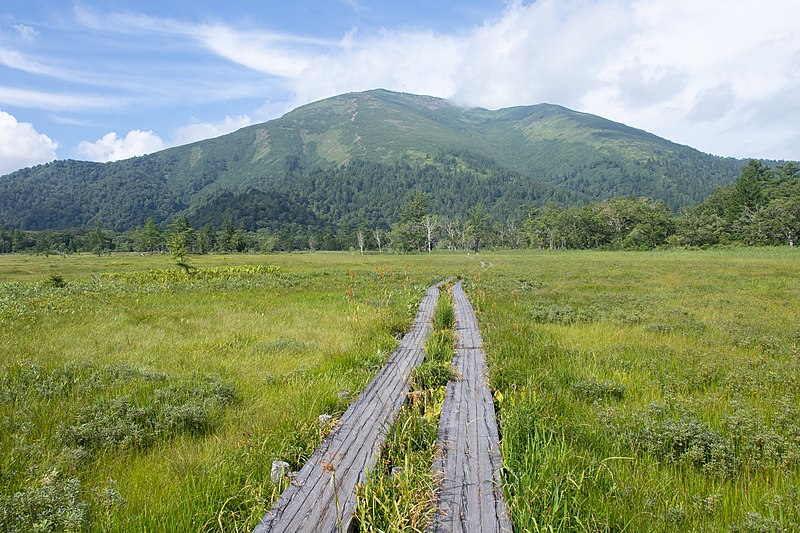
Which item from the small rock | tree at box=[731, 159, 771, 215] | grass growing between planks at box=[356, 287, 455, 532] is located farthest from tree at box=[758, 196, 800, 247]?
the small rock

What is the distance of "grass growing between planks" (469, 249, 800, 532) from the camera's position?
3.56 metres

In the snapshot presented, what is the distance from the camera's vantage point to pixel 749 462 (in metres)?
4.57

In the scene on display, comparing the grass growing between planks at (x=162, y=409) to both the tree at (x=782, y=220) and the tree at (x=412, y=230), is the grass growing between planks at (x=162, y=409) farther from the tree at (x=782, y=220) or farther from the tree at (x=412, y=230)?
the tree at (x=412, y=230)

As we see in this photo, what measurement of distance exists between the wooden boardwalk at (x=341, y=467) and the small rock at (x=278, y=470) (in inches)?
7.1

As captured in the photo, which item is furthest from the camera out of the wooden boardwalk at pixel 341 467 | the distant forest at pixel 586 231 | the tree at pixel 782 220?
the distant forest at pixel 586 231

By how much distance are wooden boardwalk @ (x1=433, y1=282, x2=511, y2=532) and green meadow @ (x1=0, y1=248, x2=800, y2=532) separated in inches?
6.7

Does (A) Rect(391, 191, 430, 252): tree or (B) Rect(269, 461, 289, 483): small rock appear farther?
(A) Rect(391, 191, 430, 252): tree

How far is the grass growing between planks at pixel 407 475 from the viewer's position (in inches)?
130

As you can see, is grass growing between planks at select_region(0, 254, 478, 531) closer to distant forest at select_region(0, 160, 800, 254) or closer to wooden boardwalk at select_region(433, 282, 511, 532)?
wooden boardwalk at select_region(433, 282, 511, 532)

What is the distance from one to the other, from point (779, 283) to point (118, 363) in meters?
33.8

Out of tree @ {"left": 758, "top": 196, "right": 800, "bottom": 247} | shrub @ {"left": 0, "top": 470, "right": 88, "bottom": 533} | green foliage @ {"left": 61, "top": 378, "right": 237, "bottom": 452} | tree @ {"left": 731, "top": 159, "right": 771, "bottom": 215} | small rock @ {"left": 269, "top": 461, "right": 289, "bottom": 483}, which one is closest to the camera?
shrub @ {"left": 0, "top": 470, "right": 88, "bottom": 533}

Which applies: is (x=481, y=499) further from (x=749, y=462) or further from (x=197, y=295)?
(x=197, y=295)

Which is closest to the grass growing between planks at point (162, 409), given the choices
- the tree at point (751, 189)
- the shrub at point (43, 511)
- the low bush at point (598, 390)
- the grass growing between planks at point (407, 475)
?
the shrub at point (43, 511)

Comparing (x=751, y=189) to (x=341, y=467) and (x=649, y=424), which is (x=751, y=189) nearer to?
(x=649, y=424)
